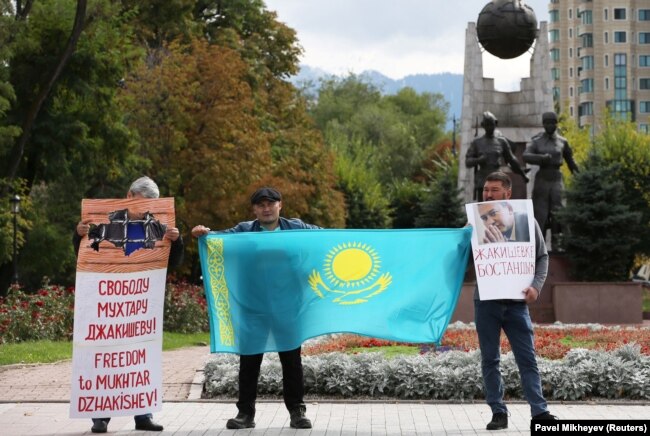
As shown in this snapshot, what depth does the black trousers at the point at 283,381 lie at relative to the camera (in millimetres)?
10633

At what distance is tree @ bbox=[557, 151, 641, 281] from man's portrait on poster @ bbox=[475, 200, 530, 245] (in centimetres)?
1833

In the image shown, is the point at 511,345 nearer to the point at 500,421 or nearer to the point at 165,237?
the point at 500,421

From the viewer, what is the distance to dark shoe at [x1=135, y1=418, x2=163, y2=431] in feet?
34.3

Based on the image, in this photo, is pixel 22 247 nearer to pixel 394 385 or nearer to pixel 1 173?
pixel 1 173

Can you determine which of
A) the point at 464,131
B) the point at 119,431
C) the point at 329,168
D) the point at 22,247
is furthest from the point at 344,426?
the point at 329,168

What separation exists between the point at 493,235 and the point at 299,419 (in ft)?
7.12

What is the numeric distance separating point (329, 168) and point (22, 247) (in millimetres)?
16037

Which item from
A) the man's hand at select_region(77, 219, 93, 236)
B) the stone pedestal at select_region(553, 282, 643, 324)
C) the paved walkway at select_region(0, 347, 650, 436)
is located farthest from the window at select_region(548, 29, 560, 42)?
the man's hand at select_region(77, 219, 93, 236)

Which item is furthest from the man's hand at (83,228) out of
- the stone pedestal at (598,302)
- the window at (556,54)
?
the window at (556,54)

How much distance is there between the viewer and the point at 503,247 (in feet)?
34.0

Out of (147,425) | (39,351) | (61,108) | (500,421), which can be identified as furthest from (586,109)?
(147,425)

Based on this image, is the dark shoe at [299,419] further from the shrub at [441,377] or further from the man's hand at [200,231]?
the shrub at [441,377]

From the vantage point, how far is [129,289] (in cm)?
1069

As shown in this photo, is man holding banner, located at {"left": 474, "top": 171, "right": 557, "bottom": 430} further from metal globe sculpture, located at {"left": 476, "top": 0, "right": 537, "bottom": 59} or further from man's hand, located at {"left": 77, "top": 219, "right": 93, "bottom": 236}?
metal globe sculpture, located at {"left": 476, "top": 0, "right": 537, "bottom": 59}
